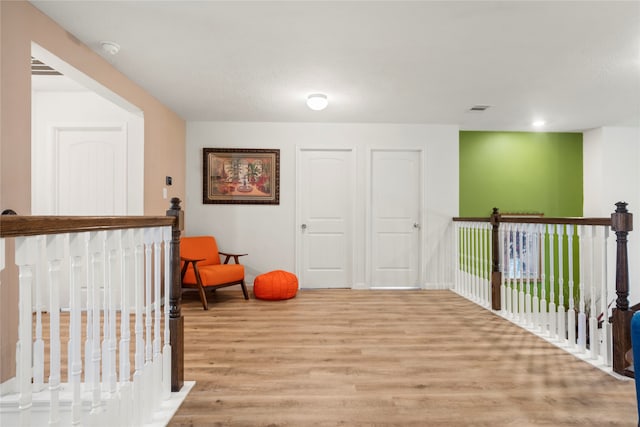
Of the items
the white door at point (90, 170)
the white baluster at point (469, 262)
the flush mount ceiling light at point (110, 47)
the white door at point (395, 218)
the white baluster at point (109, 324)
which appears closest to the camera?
the white baluster at point (109, 324)

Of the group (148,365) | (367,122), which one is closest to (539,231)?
(367,122)

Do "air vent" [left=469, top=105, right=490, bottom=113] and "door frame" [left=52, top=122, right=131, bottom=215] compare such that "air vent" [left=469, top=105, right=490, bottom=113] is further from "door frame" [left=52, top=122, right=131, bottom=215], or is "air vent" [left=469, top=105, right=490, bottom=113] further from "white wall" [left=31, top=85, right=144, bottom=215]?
"door frame" [left=52, top=122, right=131, bottom=215]

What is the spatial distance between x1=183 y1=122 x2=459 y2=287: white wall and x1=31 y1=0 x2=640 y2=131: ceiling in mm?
560

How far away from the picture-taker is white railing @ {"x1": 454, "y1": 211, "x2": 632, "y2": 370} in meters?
2.49

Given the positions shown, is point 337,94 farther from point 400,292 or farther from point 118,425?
point 118,425

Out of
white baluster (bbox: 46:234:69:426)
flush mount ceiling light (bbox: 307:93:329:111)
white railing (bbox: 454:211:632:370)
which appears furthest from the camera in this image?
flush mount ceiling light (bbox: 307:93:329:111)

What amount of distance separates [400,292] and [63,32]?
14.4ft

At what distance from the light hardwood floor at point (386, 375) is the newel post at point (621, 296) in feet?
0.58

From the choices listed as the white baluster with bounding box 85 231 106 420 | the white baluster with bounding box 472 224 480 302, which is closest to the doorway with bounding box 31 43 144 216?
the white baluster with bounding box 85 231 106 420

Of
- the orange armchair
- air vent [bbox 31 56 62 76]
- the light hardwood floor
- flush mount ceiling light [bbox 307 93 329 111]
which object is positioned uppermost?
air vent [bbox 31 56 62 76]

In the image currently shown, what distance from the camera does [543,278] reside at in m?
3.09

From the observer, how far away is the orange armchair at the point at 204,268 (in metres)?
3.92

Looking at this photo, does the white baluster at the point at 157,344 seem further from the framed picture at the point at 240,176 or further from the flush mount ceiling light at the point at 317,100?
the framed picture at the point at 240,176

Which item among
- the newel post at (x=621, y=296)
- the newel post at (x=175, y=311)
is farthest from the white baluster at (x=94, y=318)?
the newel post at (x=621, y=296)
